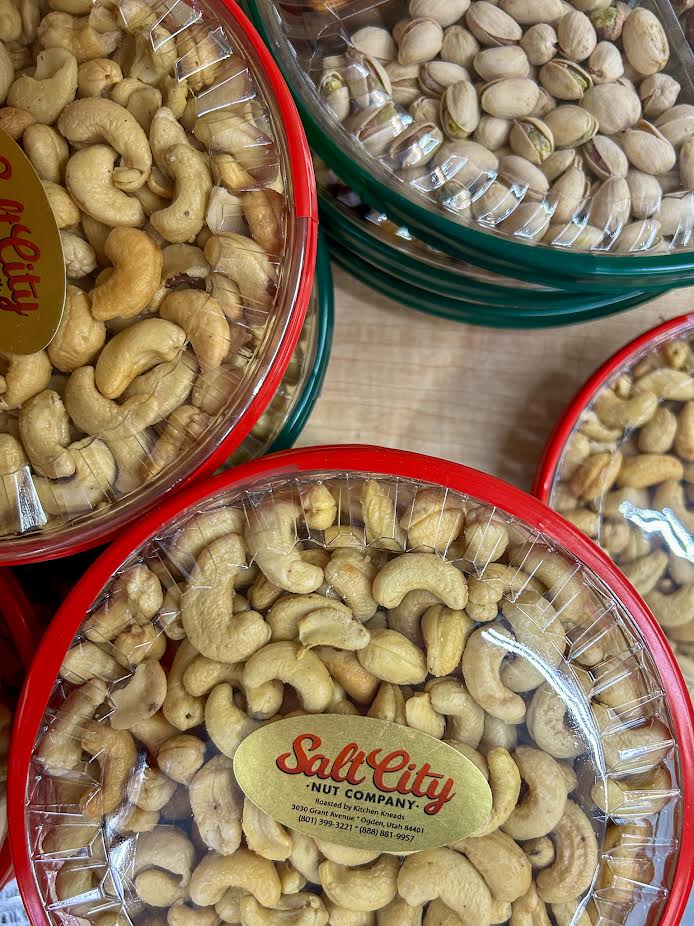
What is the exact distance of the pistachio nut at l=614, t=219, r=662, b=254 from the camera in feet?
1.78

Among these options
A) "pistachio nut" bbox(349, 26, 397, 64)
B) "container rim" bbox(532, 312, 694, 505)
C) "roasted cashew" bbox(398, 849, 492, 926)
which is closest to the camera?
"roasted cashew" bbox(398, 849, 492, 926)

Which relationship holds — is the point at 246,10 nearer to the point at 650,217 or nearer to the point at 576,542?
the point at 650,217

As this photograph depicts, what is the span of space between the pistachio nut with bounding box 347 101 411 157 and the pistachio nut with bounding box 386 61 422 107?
0.07 ft

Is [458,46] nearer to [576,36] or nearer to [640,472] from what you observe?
[576,36]

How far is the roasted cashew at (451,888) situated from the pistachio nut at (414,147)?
49 cm

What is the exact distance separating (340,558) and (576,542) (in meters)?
0.17

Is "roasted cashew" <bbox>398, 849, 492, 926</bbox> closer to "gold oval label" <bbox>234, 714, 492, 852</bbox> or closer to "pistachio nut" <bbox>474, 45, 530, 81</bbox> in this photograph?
"gold oval label" <bbox>234, 714, 492, 852</bbox>

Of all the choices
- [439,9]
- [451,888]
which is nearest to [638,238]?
[439,9]

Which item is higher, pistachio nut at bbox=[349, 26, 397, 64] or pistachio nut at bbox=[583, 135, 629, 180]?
pistachio nut at bbox=[349, 26, 397, 64]

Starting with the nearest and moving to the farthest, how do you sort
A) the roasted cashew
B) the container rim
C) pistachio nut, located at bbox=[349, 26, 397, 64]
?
the roasted cashew
pistachio nut, located at bbox=[349, 26, 397, 64]
the container rim

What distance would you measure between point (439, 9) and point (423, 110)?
8 cm

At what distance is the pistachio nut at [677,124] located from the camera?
559 mm

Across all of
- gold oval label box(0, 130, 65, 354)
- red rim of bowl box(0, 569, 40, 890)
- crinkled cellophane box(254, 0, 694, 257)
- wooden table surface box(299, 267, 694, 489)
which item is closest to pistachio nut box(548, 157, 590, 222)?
crinkled cellophane box(254, 0, 694, 257)

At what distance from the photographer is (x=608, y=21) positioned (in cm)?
57
